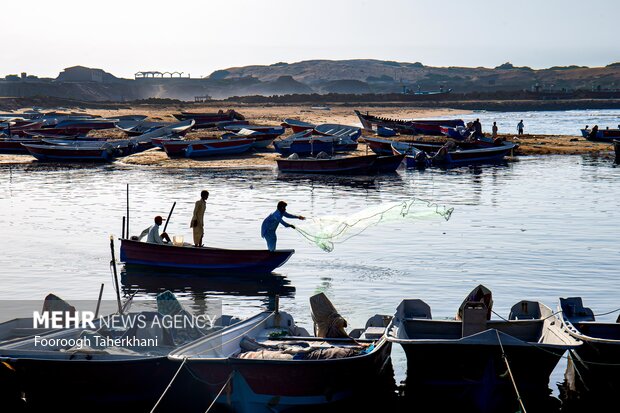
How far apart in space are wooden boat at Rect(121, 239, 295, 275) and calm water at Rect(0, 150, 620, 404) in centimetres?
43

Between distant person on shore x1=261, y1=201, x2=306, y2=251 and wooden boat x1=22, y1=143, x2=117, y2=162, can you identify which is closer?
distant person on shore x1=261, y1=201, x2=306, y2=251

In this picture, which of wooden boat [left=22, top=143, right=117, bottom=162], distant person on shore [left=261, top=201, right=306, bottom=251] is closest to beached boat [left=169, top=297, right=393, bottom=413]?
distant person on shore [left=261, top=201, right=306, bottom=251]

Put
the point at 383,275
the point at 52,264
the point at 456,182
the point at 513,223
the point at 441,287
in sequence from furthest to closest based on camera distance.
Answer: the point at 456,182, the point at 513,223, the point at 52,264, the point at 383,275, the point at 441,287

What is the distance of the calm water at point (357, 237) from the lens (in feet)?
78.6

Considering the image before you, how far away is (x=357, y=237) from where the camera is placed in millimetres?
32188

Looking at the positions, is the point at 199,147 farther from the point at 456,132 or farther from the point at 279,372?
the point at 279,372

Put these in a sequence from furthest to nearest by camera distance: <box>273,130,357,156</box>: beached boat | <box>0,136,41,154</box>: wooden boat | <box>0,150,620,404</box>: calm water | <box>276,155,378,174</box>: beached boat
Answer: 1. <box>0,136,41,154</box>: wooden boat
2. <box>273,130,357,156</box>: beached boat
3. <box>276,155,378,174</box>: beached boat
4. <box>0,150,620,404</box>: calm water

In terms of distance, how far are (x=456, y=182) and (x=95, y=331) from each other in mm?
35872

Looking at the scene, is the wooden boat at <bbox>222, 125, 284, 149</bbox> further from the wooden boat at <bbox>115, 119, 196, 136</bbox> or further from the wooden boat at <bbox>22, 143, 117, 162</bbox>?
the wooden boat at <bbox>22, 143, 117, 162</bbox>

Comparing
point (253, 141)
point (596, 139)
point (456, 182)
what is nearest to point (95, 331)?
point (456, 182)

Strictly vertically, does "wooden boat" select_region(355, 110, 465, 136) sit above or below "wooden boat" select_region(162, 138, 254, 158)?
above

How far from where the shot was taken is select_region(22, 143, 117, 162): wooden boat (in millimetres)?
62094

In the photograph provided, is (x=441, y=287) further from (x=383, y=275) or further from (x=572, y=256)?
(x=572, y=256)

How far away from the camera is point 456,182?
1953 inches
